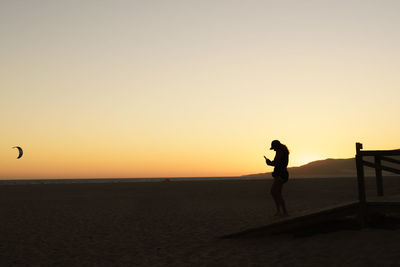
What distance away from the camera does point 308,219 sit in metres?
8.33

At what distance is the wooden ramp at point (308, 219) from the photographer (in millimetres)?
8078

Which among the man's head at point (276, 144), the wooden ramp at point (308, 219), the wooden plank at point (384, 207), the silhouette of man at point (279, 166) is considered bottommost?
the wooden ramp at point (308, 219)

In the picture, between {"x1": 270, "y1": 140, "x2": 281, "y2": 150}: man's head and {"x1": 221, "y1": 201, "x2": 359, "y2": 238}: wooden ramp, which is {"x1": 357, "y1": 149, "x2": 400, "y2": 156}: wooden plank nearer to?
{"x1": 221, "y1": 201, "x2": 359, "y2": 238}: wooden ramp

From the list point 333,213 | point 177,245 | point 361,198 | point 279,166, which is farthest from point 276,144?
point 177,245

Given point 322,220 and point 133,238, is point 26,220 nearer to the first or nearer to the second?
point 133,238

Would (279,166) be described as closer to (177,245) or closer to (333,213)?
(333,213)

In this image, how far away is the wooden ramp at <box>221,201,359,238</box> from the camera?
8078 mm

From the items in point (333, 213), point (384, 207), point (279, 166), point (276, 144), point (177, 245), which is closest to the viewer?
point (384, 207)

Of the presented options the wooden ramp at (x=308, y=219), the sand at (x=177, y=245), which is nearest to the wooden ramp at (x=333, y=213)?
the wooden ramp at (x=308, y=219)

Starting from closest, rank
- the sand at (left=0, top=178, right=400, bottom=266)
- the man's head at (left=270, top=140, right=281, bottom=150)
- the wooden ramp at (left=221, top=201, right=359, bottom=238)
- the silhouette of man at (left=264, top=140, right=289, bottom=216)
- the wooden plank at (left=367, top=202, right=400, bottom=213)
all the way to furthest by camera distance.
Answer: the sand at (left=0, top=178, right=400, bottom=266) → the wooden plank at (left=367, top=202, right=400, bottom=213) → the wooden ramp at (left=221, top=201, right=359, bottom=238) → the silhouette of man at (left=264, top=140, right=289, bottom=216) → the man's head at (left=270, top=140, right=281, bottom=150)

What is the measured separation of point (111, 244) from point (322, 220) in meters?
5.25


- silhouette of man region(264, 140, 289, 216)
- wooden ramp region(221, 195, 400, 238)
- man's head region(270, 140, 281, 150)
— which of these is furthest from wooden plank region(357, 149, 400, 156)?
man's head region(270, 140, 281, 150)

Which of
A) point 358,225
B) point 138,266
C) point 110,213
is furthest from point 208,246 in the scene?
point 110,213

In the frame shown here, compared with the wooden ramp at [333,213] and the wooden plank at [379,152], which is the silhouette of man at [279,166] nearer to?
the wooden ramp at [333,213]
